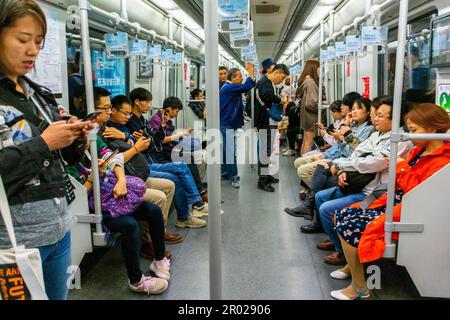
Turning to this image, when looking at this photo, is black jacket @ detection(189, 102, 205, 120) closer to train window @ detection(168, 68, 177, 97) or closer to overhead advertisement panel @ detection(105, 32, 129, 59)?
train window @ detection(168, 68, 177, 97)

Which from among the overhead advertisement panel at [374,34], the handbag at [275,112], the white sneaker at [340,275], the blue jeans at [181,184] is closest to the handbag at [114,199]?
the blue jeans at [181,184]

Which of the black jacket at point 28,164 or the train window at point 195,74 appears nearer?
the black jacket at point 28,164

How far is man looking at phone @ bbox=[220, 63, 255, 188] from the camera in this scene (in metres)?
5.04

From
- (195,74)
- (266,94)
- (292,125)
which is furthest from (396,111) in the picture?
(195,74)

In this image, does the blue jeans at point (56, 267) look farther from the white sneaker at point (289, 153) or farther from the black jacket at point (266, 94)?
the white sneaker at point (289, 153)

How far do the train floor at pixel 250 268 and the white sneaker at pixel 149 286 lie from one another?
0.04m

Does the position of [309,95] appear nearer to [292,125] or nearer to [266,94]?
[266,94]

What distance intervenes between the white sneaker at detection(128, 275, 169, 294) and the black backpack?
0.78 meters

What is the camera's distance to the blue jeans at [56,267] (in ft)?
4.19

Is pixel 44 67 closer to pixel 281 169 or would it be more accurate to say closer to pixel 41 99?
pixel 41 99

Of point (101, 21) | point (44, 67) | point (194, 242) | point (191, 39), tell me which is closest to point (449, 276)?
point (194, 242)

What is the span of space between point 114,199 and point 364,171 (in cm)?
174

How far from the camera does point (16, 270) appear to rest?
1.07 metres
